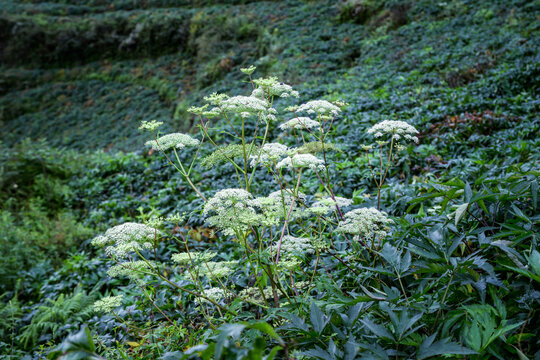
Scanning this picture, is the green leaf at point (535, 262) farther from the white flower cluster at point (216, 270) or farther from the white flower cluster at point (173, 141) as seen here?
the white flower cluster at point (173, 141)

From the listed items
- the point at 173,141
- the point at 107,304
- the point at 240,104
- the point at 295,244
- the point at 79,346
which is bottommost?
the point at 107,304

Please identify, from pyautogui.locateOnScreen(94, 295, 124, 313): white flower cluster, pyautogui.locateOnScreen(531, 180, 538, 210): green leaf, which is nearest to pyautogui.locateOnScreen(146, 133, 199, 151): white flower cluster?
pyautogui.locateOnScreen(94, 295, 124, 313): white flower cluster

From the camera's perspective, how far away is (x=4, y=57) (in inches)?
745

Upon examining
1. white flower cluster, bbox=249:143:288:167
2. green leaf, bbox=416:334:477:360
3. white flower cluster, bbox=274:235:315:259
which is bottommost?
white flower cluster, bbox=274:235:315:259

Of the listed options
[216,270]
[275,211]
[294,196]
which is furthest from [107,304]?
[294,196]

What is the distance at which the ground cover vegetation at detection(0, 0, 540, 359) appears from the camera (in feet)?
4.39

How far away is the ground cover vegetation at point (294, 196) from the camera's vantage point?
1339 millimetres

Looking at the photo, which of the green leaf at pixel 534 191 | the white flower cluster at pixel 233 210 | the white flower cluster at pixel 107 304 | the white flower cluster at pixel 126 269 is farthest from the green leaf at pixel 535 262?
the white flower cluster at pixel 107 304

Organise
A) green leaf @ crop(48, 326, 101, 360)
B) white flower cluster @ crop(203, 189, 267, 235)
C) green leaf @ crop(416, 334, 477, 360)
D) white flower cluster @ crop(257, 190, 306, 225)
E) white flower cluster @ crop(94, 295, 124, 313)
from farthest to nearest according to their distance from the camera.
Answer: white flower cluster @ crop(94, 295, 124, 313) → white flower cluster @ crop(257, 190, 306, 225) → white flower cluster @ crop(203, 189, 267, 235) → green leaf @ crop(416, 334, 477, 360) → green leaf @ crop(48, 326, 101, 360)

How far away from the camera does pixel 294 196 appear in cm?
158

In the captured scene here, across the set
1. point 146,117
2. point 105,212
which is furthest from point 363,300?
point 146,117

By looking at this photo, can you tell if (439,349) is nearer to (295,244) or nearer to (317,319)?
(317,319)

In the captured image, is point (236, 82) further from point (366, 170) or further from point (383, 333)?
point (383, 333)

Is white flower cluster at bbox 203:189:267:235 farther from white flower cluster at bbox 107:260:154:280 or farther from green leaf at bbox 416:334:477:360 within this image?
green leaf at bbox 416:334:477:360
